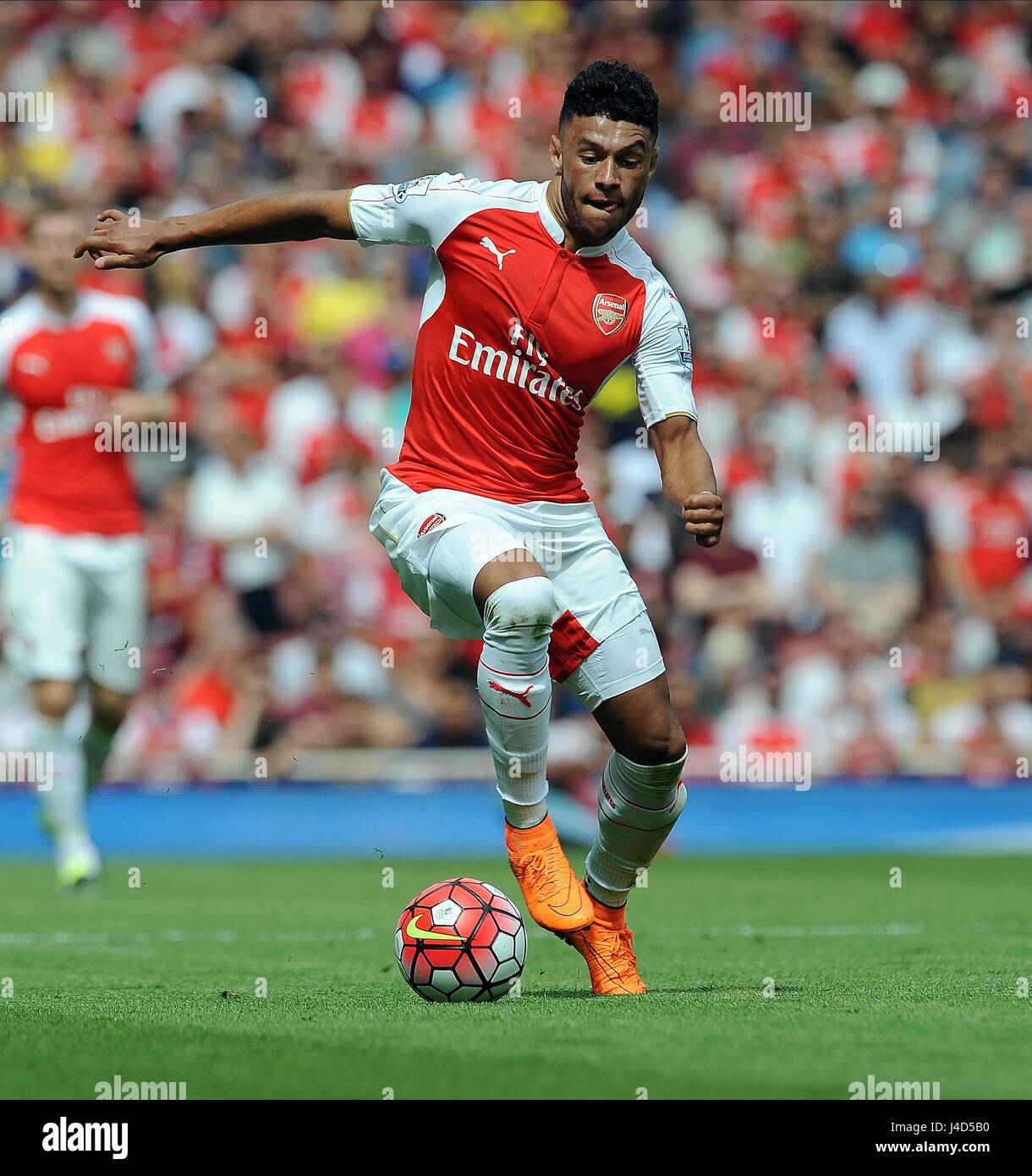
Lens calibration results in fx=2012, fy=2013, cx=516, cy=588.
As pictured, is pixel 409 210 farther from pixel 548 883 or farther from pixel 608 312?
pixel 548 883

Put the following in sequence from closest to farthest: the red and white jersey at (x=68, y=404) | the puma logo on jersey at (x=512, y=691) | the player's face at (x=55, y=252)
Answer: the puma logo on jersey at (x=512, y=691) → the player's face at (x=55, y=252) → the red and white jersey at (x=68, y=404)

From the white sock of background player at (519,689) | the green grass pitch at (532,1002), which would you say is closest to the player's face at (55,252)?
the green grass pitch at (532,1002)

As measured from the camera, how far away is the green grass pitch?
15.3 ft

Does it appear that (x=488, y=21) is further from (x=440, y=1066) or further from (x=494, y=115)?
(x=440, y=1066)

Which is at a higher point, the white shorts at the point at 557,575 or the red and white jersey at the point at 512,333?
the red and white jersey at the point at 512,333

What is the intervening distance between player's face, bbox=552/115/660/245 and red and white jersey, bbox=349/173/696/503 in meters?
0.20

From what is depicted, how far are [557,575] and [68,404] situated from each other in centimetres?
486

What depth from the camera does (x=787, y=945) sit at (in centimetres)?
817

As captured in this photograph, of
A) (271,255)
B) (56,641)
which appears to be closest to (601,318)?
(56,641)

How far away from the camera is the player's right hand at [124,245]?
6.34m

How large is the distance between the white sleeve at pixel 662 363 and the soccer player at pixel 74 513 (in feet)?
14.7

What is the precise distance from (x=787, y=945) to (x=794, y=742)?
237 inches

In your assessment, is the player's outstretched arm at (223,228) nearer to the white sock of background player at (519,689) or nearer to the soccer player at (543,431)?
the soccer player at (543,431)

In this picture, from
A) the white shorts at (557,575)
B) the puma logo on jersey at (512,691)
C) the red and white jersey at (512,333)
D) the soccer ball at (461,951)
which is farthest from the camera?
the red and white jersey at (512,333)
